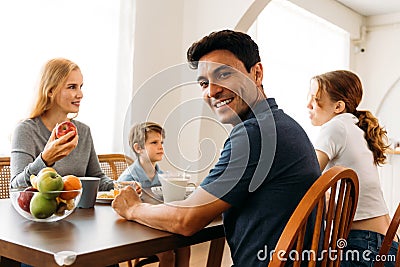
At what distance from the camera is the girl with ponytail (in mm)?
1898

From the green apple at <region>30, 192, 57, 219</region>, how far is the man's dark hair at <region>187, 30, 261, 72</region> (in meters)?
0.62

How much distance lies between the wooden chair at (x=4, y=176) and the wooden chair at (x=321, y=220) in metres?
1.47

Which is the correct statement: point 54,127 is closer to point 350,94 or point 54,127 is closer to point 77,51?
point 77,51

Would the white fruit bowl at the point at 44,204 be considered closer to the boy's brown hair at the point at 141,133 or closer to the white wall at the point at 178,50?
the boy's brown hair at the point at 141,133

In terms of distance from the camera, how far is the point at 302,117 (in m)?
5.67

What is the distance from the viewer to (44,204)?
139 centimetres

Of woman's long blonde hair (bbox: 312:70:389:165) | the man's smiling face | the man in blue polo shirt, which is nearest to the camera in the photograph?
the man in blue polo shirt

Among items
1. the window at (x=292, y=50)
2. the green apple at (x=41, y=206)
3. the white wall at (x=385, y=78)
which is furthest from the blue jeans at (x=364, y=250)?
the white wall at (x=385, y=78)

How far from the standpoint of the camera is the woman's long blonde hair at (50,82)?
7.49 feet

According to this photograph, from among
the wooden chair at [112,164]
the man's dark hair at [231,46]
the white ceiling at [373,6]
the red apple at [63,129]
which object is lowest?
the wooden chair at [112,164]

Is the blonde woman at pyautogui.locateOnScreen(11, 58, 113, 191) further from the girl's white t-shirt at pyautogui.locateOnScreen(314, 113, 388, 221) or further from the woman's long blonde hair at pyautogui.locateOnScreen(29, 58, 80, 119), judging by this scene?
the girl's white t-shirt at pyautogui.locateOnScreen(314, 113, 388, 221)

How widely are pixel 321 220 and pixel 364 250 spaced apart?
0.61 m

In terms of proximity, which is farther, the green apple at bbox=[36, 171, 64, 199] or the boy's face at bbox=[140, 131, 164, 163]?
the boy's face at bbox=[140, 131, 164, 163]

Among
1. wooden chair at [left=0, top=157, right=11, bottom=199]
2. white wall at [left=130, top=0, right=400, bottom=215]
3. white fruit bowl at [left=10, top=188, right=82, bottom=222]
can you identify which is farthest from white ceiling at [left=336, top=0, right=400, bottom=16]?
white fruit bowl at [left=10, top=188, right=82, bottom=222]
